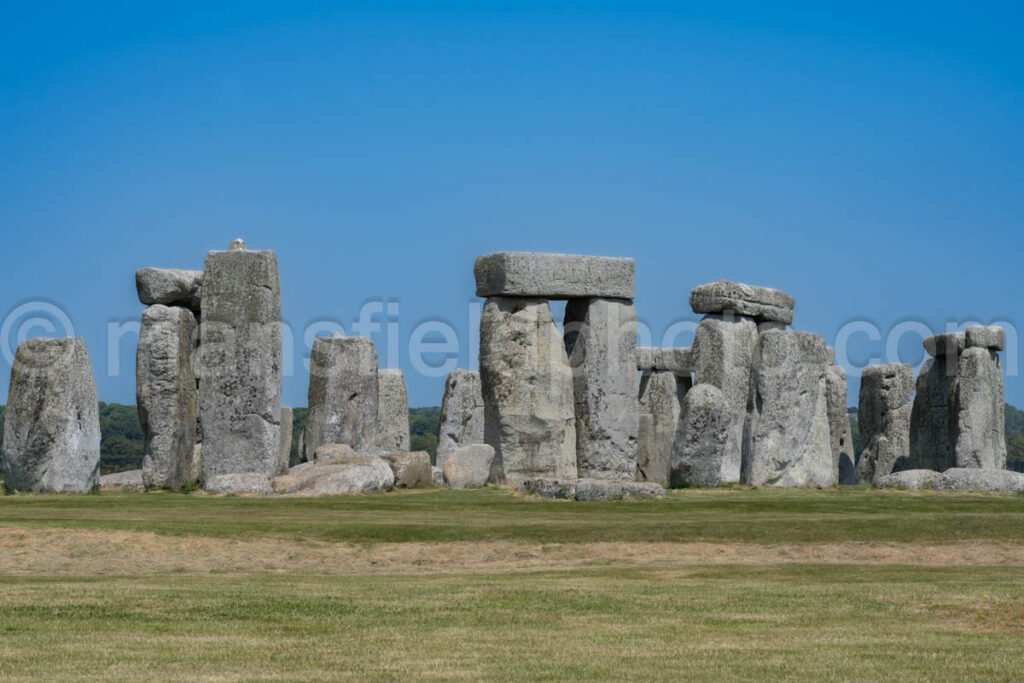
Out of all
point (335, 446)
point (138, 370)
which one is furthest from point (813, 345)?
point (138, 370)

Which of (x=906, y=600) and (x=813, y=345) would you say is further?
(x=813, y=345)

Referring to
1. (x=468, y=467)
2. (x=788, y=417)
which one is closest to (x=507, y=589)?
(x=468, y=467)

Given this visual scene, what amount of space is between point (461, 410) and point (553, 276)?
33.3 ft

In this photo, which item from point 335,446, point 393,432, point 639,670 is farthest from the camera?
point 393,432

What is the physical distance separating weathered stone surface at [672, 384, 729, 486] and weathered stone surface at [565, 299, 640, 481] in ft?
4.39

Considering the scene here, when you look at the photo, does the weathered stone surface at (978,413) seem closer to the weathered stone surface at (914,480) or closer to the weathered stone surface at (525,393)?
the weathered stone surface at (914,480)

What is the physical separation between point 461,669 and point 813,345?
1993cm

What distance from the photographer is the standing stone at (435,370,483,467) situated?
37281 millimetres

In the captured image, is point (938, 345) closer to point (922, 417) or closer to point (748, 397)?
point (922, 417)

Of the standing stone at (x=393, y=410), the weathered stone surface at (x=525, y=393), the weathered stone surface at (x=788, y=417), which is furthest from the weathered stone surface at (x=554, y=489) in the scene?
the standing stone at (x=393, y=410)

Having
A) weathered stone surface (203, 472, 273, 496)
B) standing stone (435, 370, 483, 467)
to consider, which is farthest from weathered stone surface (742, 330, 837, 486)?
weathered stone surface (203, 472, 273, 496)

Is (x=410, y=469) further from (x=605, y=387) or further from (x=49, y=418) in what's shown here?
(x=49, y=418)

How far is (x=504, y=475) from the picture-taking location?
89.0 ft

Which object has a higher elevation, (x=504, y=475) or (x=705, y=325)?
(x=705, y=325)
